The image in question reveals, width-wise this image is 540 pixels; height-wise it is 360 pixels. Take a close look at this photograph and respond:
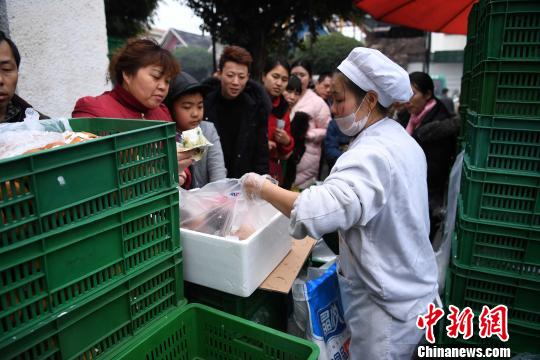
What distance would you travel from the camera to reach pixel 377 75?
1.65m

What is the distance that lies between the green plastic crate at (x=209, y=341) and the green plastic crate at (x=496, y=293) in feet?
3.46

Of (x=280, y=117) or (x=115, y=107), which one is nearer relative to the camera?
(x=115, y=107)

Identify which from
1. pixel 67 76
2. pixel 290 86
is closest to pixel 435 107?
pixel 290 86

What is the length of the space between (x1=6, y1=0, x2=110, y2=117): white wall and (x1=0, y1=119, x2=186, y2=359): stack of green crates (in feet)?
7.24

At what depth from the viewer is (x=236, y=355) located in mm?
1521

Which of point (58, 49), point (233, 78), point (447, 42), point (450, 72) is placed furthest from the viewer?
point (447, 42)

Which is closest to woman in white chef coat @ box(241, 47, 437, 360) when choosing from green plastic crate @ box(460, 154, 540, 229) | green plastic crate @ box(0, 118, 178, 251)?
green plastic crate @ box(460, 154, 540, 229)

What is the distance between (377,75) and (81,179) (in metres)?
1.23

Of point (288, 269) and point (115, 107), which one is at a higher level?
point (115, 107)

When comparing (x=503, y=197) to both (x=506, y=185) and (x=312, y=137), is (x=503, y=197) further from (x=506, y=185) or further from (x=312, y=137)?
(x=312, y=137)

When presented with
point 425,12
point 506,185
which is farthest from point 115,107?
point 425,12

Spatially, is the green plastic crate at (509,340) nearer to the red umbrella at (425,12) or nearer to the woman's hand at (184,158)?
the woman's hand at (184,158)

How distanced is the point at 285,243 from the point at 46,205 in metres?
1.14

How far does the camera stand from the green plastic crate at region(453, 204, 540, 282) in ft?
5.95
